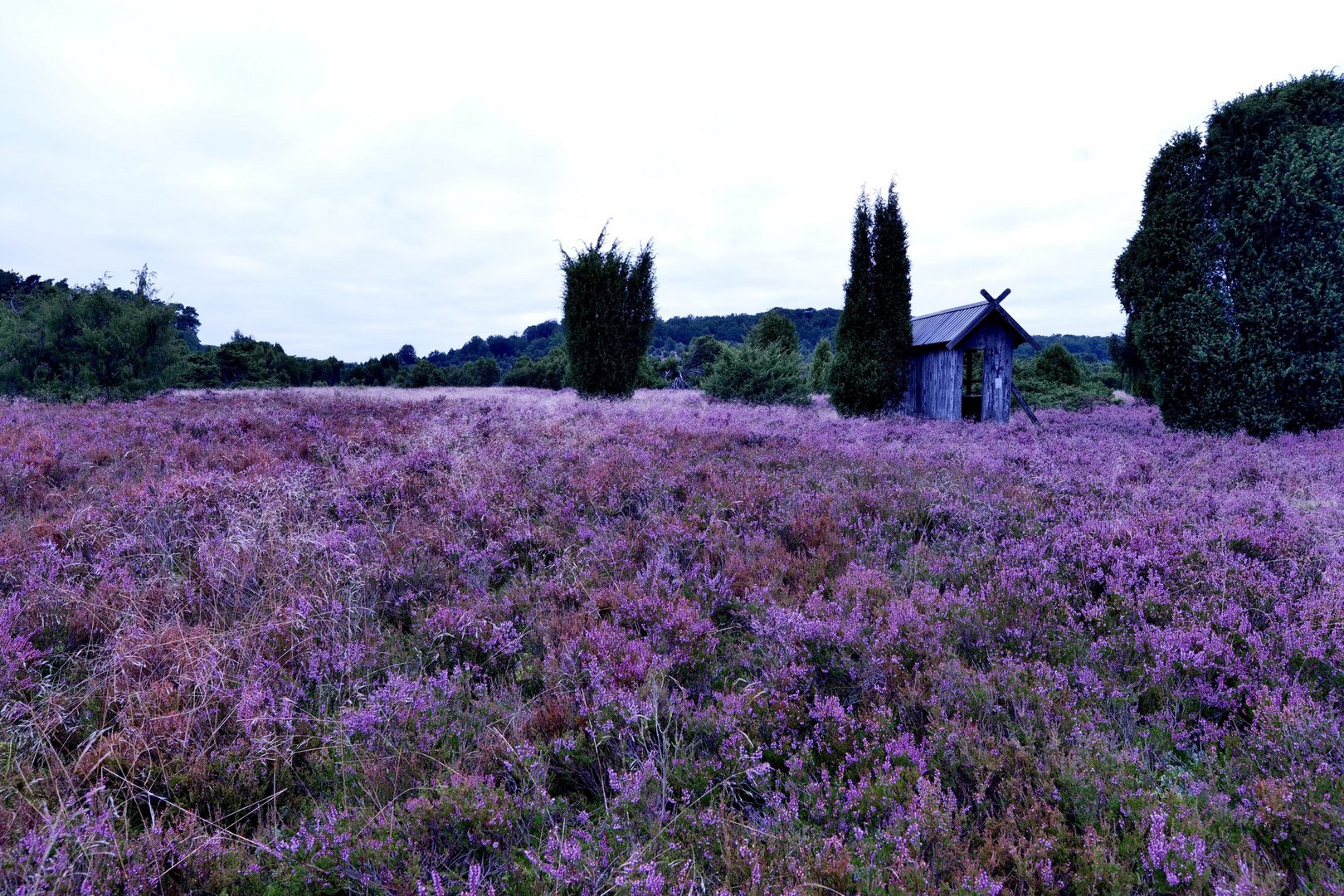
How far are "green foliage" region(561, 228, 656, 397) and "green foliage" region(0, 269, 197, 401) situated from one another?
12.4m

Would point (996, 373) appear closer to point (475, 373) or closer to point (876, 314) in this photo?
point (876, 314)

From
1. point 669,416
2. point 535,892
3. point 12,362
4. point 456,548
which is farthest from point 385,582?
point 12,362

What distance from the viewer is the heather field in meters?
1.95

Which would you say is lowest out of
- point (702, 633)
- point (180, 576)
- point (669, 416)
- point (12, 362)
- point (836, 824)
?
point (836, 824)

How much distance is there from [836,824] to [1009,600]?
6.96ft

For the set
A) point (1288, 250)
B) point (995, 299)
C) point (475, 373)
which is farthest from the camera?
point (475, 373)

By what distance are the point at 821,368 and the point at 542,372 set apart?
24971mm

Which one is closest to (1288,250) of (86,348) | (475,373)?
(86,348)

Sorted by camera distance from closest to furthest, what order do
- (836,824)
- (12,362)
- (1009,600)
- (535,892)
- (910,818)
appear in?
1. (535,892)
2. (910,818)
3. (836,824)
4. (1009,600)
5. (12,362)

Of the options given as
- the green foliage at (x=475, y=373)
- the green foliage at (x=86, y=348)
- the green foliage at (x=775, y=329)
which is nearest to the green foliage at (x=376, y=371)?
the green foliage at (x=475, y=373)

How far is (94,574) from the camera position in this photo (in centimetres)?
391

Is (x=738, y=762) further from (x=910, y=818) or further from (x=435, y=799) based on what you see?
(x=435, y=799)

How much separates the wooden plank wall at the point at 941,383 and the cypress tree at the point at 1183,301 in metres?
4.04

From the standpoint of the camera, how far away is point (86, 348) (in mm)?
17047
